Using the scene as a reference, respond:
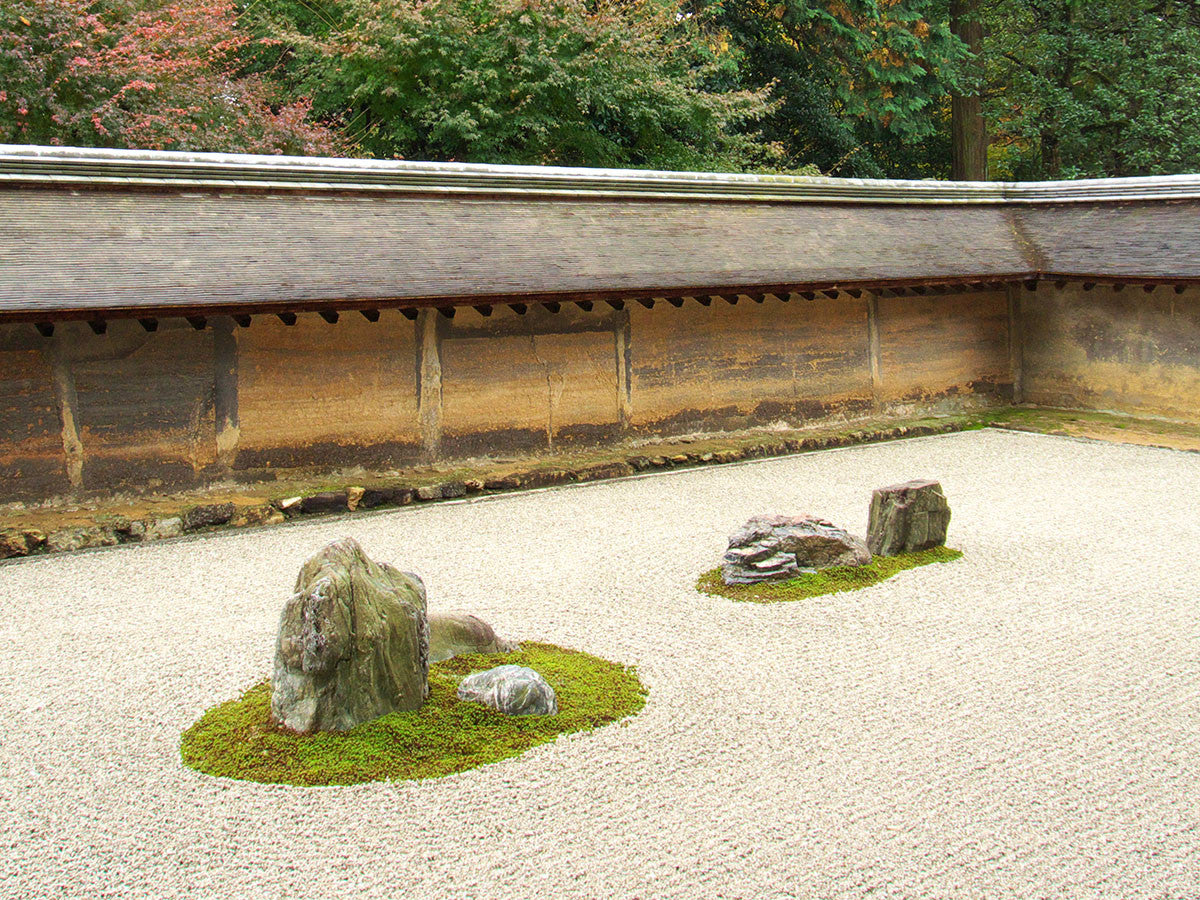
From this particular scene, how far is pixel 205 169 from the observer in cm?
896

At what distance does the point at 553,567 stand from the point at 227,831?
360cm

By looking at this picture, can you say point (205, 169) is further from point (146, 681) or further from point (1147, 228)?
point (1147, 228)

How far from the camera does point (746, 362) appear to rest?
11.5 meters

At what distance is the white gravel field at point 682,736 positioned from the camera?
3619 millimetres

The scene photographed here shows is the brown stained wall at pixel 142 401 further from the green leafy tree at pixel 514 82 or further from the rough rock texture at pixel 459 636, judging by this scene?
the green leafy tree at pixel 514 82

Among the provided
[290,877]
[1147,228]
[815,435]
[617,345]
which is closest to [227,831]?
[290,877]

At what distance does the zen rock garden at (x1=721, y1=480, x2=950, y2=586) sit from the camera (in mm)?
6789

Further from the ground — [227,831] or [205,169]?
[205,169]

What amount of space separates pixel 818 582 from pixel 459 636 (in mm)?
2438

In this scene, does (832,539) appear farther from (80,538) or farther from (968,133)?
(968,133)

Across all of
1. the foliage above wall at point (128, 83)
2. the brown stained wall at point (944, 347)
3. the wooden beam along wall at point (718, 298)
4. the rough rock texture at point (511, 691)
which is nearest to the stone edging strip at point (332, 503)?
the wooden beam along wall at point (718, 298)

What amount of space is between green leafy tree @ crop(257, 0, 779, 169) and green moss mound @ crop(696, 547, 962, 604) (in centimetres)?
1094

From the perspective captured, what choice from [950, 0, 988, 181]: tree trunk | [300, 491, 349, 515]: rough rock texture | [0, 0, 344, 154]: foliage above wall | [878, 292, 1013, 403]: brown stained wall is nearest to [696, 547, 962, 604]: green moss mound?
[300, 491, 349, 515]: rough rock texture

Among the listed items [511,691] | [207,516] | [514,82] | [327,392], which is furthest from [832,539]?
[514,82]
